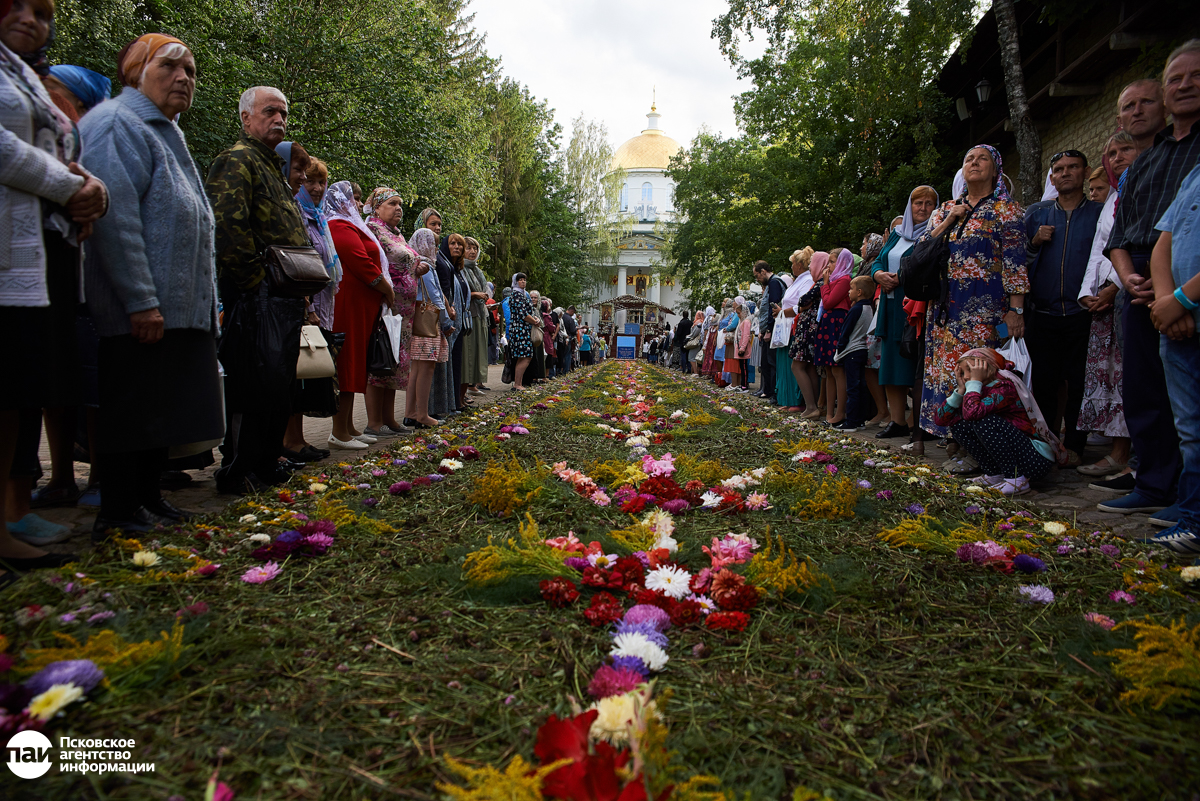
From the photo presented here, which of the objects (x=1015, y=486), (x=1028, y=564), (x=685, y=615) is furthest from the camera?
(x=1015, y=486)

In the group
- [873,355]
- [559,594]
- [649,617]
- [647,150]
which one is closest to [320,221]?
[559,594]

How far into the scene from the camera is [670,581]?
2164 mm

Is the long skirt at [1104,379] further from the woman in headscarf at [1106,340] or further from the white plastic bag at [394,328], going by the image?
the white plastic bag at [394,328]

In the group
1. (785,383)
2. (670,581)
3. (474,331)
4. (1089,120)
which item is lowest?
(670,581)

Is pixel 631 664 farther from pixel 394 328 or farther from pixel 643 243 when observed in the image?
pixel 643 243

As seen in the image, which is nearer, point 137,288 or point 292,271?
point 137,288

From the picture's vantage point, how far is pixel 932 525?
9.57 ft

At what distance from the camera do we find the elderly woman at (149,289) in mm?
2545

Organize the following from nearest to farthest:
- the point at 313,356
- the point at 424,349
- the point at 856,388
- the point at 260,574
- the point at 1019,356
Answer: the point at 260,574, the point at 313,356, the point at 1019,356, the point at 424,349, the point at 856,388

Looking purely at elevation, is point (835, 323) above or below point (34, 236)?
below

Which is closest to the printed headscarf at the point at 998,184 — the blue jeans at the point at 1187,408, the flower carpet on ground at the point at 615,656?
the blue jeans at the point at 1187,408

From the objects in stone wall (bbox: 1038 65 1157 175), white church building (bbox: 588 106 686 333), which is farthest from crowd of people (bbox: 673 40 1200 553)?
white church building (bbox: 588 106 686 333)

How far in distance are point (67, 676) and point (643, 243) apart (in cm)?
6328

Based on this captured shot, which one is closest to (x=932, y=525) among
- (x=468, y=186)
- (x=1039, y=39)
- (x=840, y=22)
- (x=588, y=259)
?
(x=1039, y=39)
